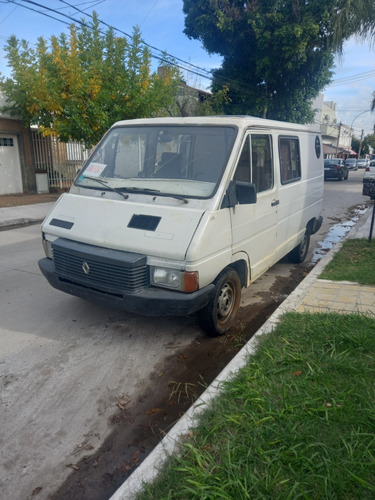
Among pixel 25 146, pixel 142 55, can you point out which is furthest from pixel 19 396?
pixel 25 146

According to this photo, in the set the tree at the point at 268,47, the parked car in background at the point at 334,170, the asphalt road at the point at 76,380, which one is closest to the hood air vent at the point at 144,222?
the asphalt road at the point at 76,380

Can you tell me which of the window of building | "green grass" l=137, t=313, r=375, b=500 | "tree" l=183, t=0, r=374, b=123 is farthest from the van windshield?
"tree" l=183, t=0, r=374, b=123

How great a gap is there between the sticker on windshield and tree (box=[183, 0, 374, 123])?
51.1 feet

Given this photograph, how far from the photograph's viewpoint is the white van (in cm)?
358

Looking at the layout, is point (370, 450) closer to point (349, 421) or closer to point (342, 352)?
point (349, 421)

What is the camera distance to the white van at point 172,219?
3.58 metres

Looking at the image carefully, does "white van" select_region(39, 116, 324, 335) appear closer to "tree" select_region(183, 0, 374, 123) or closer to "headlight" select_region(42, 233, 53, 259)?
"headlight" select_region(42, 233, 53, 259)

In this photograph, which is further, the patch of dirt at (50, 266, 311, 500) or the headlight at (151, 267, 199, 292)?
the headlight at (151, 267, 199, 292)

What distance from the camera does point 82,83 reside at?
12766 mm

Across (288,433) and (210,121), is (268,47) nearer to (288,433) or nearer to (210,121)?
(210,121)

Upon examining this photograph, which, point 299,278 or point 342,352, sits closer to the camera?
point 342,352

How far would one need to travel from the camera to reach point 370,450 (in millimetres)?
2354

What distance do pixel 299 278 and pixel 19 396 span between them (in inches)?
181

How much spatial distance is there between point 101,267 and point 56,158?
1524 centimetres
